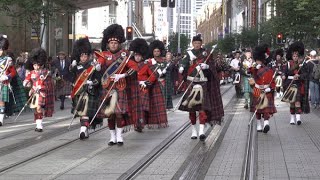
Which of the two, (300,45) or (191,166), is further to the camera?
Result: (300,45)

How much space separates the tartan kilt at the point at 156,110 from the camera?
14.1 meters

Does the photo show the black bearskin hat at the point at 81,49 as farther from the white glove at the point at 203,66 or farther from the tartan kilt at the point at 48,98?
the white glove at the point at 203,66

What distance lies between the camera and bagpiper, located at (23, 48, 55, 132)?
45.5 ft

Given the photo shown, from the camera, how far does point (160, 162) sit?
980 cm

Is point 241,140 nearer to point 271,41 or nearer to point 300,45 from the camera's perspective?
point 300,45

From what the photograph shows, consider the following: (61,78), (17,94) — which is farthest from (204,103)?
(61,78)

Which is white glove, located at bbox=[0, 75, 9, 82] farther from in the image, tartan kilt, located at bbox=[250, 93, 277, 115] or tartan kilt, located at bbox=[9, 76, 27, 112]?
tartan kilt, located at bbox=[250, 93, 277, 115]

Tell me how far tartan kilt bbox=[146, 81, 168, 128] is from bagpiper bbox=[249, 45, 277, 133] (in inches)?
79.1

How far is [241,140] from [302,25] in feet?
66.6

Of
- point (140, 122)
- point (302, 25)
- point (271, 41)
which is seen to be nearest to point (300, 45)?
point (140, 122)

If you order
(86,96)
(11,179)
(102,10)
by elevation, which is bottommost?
(11,179)

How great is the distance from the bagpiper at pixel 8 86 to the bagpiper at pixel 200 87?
475cm

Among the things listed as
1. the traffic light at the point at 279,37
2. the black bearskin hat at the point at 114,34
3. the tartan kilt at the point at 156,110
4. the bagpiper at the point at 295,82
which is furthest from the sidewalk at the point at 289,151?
the traffic light at the point at 279,37

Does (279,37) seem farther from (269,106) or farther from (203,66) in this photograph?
(203,66)
